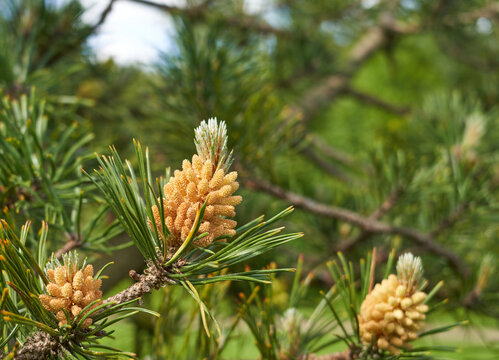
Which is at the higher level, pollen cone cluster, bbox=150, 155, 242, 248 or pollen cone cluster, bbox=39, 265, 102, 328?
pollen cone cluster, bbox=150, 155, 242, 248

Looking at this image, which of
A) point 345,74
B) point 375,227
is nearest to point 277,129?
point 375,227

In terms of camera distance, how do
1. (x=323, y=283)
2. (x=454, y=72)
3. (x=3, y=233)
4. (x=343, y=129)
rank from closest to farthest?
(x=3, y=233), (x=323, y=283), (x=454, y=72), (x=343, y=129)

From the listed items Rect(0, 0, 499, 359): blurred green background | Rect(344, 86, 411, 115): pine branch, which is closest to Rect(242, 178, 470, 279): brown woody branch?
Rect(0, 0, 499, 359): blurred green background

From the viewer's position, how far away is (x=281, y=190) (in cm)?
38

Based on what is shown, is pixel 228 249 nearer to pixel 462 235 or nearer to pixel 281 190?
pixel 281 190

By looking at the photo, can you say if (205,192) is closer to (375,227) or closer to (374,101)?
(375,227)

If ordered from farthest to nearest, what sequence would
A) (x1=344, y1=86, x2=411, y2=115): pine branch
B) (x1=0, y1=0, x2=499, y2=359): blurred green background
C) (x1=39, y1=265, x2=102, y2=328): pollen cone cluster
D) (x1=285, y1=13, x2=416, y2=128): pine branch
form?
(x1=344, y1=86, x2=411, y2=115): pine branch
(x1=285, y1=13, x2=416, y2=128): pine branch
(x1=0, y1=0, x2=499, y2=359): blurred green background
(x1=39, y1=265, x2=102, y2=328): pollen cone cluster

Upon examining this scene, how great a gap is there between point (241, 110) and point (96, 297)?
0.85 ft

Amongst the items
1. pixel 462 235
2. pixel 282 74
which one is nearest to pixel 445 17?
pixel 282 74

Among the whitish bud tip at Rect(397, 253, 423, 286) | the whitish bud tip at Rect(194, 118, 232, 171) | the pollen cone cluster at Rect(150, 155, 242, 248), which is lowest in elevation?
the whitish bud tip at Rect(397, 253, 423, 286)

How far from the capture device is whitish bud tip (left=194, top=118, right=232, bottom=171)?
0.42 ft

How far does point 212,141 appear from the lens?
13cm

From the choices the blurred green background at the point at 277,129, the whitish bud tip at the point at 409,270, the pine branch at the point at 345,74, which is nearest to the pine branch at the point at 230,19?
the blurred green background at the point at 277,129

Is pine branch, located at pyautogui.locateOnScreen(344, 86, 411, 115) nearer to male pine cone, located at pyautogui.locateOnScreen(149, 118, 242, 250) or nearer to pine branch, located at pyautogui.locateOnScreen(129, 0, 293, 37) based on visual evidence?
pine branch, located at pyautogui.locateOnScreen(129, 0, 293, 37)
